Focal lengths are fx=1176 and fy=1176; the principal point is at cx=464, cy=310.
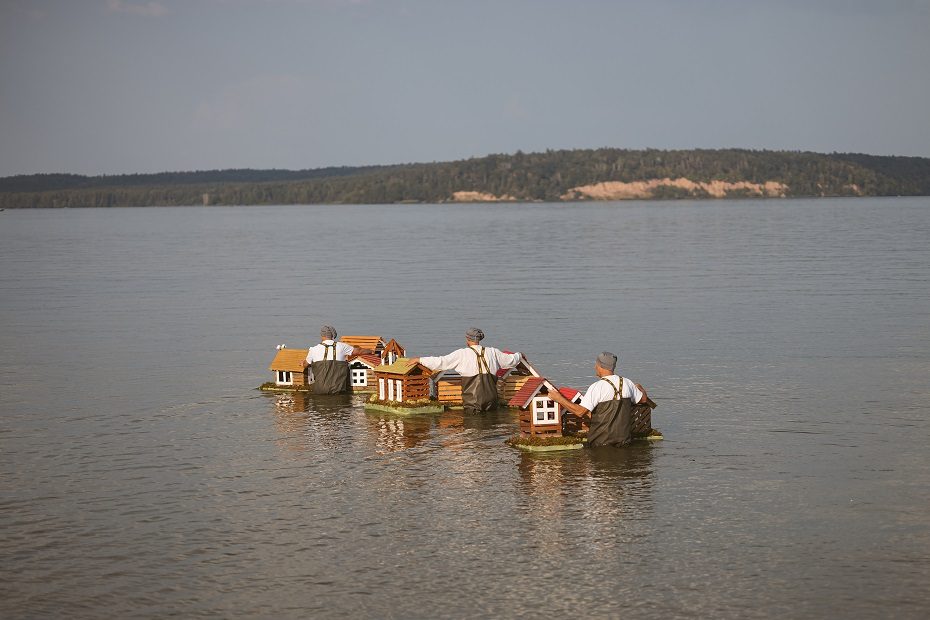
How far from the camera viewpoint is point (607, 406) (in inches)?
772

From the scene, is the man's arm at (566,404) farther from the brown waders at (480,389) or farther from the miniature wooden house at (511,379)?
the miniature wooden house at (511,379)

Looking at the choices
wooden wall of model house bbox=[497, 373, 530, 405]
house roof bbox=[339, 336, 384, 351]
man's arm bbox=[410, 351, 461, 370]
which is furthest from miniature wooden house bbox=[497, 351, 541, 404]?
house roof bbox=[339, 336, 384, 351]

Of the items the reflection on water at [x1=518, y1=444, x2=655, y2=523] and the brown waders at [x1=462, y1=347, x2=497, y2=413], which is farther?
the brown waders at [x1=462, y1=347, x2=497, y2=413]

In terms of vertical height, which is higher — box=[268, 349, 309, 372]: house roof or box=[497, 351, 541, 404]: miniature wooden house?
box=[268, 349, 309, 372]: house roof

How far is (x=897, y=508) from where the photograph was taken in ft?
53.5

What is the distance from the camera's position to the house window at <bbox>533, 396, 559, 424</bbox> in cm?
1989

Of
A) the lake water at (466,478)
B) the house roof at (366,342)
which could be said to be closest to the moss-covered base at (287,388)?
the lake water at (466,478)

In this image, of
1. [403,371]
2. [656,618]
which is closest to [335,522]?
[656,618]

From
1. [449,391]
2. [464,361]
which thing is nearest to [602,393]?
[464,361]

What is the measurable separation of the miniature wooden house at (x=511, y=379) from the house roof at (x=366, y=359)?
290cm

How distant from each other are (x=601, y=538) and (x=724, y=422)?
7583mm

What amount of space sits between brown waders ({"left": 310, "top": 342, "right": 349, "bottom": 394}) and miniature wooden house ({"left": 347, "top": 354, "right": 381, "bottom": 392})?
0.23 meters

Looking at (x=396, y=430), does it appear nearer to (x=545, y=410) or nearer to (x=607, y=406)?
(x=545, y=410)

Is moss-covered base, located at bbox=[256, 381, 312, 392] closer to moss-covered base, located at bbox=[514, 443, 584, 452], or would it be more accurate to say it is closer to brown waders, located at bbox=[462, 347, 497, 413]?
brown waders, located at bbox=[462, 347, 497, 413]
